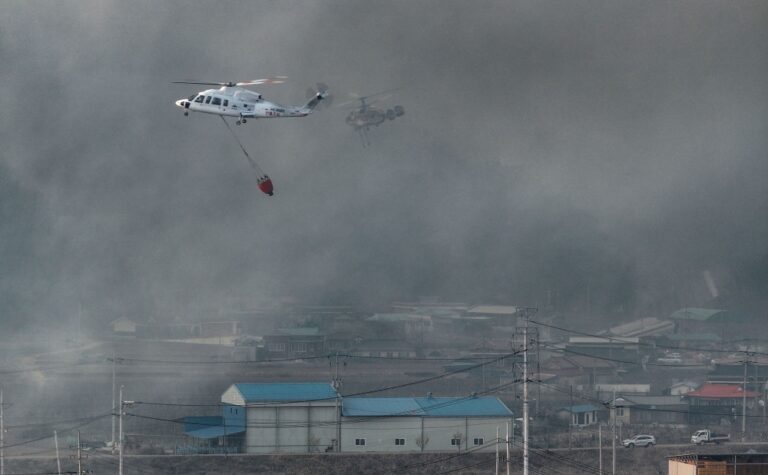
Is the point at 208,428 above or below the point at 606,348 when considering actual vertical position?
below

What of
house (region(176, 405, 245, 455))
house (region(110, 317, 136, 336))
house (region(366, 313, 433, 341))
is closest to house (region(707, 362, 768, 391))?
house (region(366, 313, 433, 341))

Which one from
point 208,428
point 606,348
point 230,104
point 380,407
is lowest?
point 208,428

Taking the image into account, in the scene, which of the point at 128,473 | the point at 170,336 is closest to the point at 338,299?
the point at 170,336

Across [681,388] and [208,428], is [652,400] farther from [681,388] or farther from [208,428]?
[208,428]

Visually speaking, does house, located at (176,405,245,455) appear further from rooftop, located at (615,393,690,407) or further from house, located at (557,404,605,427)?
rooftop, located at (615,393,690,407)

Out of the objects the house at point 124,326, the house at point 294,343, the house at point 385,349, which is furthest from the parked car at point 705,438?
the house at point 124,326

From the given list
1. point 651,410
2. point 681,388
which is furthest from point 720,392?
point 651,410

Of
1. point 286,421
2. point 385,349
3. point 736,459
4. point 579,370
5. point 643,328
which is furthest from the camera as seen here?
→ point 643,328
